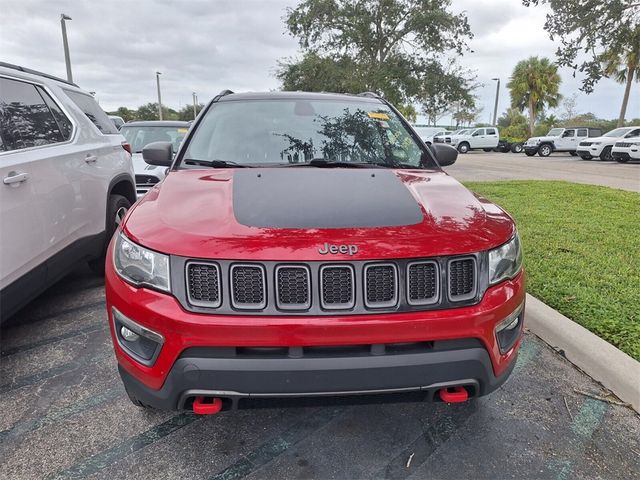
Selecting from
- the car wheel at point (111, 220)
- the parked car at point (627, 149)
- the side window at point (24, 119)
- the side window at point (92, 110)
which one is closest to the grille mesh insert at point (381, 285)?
the side window at point (24, 119)

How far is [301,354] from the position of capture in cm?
176

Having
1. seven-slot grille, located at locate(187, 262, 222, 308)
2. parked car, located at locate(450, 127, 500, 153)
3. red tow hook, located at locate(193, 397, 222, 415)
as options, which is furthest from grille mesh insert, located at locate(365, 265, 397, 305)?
parked car, located at locate(450, 127, 500, 153)

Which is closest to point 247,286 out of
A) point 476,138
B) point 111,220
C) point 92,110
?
point 111,220

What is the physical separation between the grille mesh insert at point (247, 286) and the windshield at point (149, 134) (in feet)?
22.6

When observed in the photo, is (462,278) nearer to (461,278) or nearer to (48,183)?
(461,278)

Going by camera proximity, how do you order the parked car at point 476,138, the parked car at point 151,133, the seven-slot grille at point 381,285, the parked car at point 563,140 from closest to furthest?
the seven-slot grille at point 381,285
the parked car at point 151,133
the parked car at point 563,140
the parked car at point 476,138

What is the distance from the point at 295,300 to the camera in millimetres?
1789

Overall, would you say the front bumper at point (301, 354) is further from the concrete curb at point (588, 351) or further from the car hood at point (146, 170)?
the car hood at point (146, 170)

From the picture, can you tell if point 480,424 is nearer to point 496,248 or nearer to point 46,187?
point 496,248

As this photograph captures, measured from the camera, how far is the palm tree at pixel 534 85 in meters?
43.0

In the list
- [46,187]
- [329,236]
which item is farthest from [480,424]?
[46,187]

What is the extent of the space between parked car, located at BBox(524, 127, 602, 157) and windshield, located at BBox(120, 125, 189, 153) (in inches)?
1032

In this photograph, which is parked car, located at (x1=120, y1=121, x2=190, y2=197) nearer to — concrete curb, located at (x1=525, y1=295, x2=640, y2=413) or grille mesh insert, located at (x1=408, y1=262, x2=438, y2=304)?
concrete curb, located at (x1=525, y1=295, x2=640, y2=413)

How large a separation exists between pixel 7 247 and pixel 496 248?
257cm
